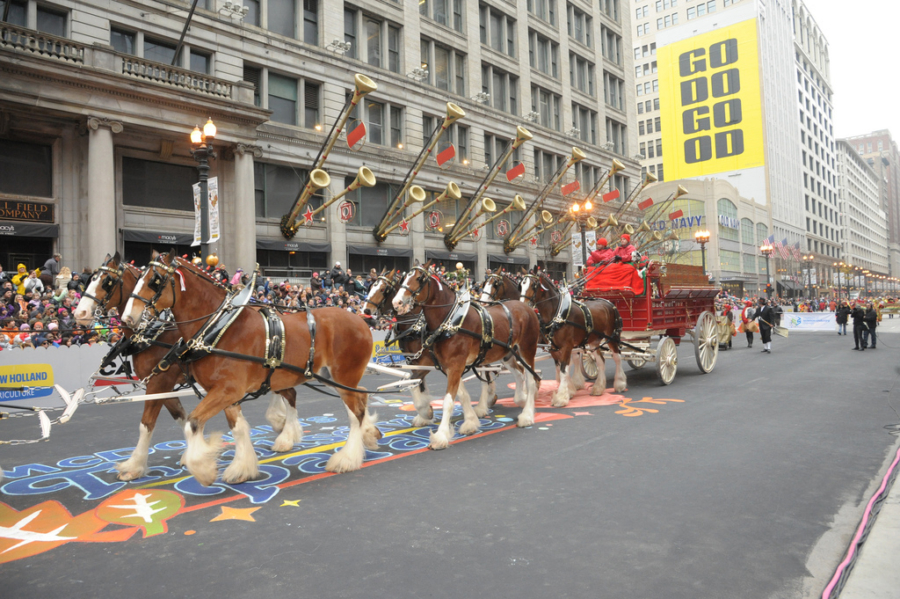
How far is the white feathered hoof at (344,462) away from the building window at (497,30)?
3235cm

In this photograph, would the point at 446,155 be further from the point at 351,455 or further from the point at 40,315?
the point at 351,455

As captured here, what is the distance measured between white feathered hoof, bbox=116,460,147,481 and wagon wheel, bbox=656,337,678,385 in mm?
9614

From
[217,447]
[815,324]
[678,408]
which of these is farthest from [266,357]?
[815,324]

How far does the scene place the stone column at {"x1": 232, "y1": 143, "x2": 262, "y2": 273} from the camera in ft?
67.8

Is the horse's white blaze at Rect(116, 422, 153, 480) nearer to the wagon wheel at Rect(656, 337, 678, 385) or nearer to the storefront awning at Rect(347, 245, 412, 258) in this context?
the wagon wheel at Rect(656, 337, 678, 385)

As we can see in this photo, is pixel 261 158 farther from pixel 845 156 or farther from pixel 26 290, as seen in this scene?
pixel 845 156

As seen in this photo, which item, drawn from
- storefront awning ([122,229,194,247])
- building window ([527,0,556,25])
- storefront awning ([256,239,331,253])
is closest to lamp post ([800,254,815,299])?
building window ([527,0,556,25])

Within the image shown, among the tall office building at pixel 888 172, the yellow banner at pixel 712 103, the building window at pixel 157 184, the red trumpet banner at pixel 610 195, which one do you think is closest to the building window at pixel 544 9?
the red trumpet banner at pixel 610 195

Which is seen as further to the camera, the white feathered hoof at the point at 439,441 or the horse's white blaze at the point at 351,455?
the white feathered hoof at the point at 439,441

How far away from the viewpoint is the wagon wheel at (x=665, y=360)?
38.7ft

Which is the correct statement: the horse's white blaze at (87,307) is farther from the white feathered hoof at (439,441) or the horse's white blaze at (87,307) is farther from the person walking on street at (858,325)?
the person walking on street at (858,325)

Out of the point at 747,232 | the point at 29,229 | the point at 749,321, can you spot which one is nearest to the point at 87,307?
the point at 29,229

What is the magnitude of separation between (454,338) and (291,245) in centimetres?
1689

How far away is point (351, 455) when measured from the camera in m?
6.34
